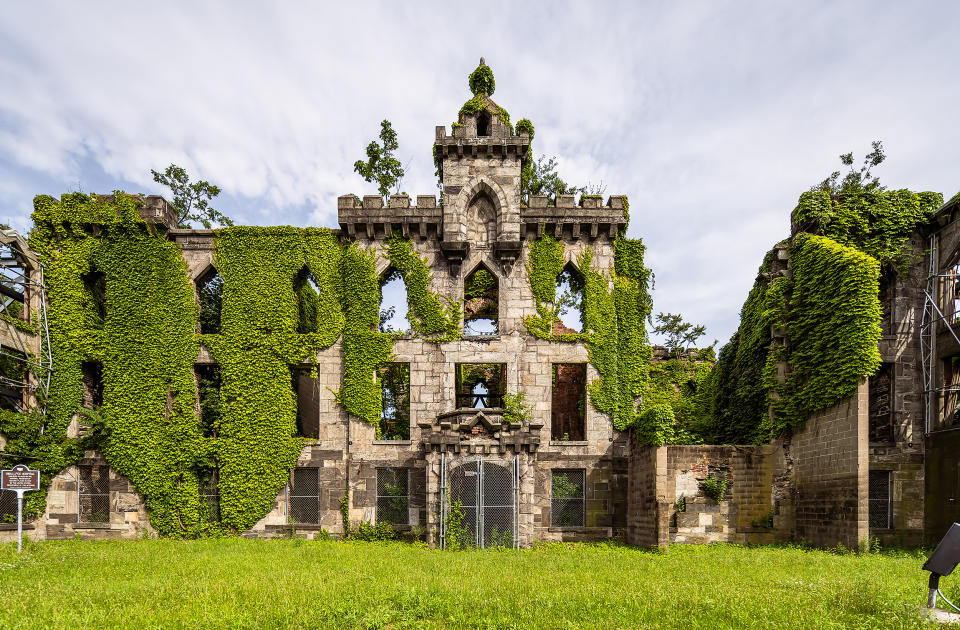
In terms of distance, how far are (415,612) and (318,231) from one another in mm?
14149

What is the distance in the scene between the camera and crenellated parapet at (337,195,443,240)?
62.8 ft

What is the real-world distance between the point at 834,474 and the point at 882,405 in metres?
4.29

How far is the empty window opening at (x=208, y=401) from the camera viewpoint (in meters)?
18.7

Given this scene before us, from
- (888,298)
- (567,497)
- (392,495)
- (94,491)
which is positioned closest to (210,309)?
(94,491)

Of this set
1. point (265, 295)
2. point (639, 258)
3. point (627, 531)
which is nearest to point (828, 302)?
point (639, 258)

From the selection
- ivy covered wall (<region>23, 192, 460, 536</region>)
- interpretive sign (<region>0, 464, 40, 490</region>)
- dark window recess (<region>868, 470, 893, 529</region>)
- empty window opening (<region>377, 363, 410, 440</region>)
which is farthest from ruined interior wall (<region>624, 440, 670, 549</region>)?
interpretive sign (<region>0, 464, 40, 490</region>)

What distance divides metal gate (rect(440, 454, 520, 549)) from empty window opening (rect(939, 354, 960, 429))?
13.5 meters

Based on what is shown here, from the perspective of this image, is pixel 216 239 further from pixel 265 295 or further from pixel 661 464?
pixel 661 464

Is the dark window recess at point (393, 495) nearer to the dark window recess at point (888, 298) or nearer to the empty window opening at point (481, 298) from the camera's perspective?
the empty window opening at point (481, 298)

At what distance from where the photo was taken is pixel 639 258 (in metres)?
19.5

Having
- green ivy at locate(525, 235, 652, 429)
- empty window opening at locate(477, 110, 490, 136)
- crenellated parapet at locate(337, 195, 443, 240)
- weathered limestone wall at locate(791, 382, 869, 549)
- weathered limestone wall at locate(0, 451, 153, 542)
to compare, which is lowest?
weathered limestone wall at locate(0, 451, 153, 542)

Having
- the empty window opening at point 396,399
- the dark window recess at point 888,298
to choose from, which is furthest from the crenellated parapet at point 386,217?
the dark window recess at point 888,298

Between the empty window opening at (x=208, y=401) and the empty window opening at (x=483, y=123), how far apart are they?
1293 centimetres

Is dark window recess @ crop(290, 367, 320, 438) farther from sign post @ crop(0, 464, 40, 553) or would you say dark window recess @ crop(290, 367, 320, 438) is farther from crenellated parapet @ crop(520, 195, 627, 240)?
crenellated parapet @ crop(520, 195, 627, 240)
